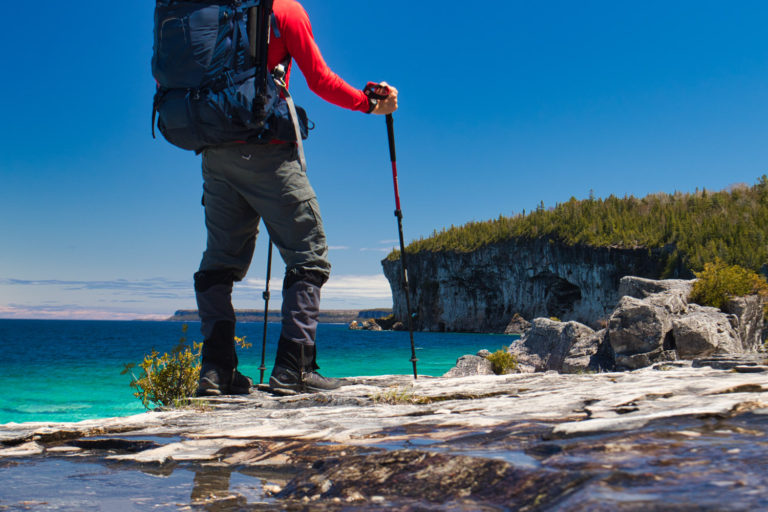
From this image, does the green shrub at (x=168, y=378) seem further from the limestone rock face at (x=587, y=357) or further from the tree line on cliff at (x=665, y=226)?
the tree line on cliff at (x=665, y=226)

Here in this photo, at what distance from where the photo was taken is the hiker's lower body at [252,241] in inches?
138

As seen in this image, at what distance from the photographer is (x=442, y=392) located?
351cm

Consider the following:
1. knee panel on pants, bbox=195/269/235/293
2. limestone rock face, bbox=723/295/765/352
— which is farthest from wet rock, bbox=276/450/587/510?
limestone rock face, bbox=723/295/765/352

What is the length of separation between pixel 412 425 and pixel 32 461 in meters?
1.55

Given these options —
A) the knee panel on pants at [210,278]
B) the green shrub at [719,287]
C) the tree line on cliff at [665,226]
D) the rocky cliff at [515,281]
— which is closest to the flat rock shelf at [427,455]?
the knee panel on pants at [210,278]

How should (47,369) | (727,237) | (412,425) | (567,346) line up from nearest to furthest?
(412,425) < (567,346) < (47,369) < (727,237)

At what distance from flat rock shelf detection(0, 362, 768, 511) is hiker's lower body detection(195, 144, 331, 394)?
574 mm

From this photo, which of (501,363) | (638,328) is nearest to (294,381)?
(638,328)

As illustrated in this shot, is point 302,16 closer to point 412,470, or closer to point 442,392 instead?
point 442,392

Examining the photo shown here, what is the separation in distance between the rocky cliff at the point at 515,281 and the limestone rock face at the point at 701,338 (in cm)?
4888

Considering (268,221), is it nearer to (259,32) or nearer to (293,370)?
(293,370)

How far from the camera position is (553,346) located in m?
11.4

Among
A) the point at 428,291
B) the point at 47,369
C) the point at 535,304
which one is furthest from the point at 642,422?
the point at 428,291

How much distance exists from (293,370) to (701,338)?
7.18 meters
